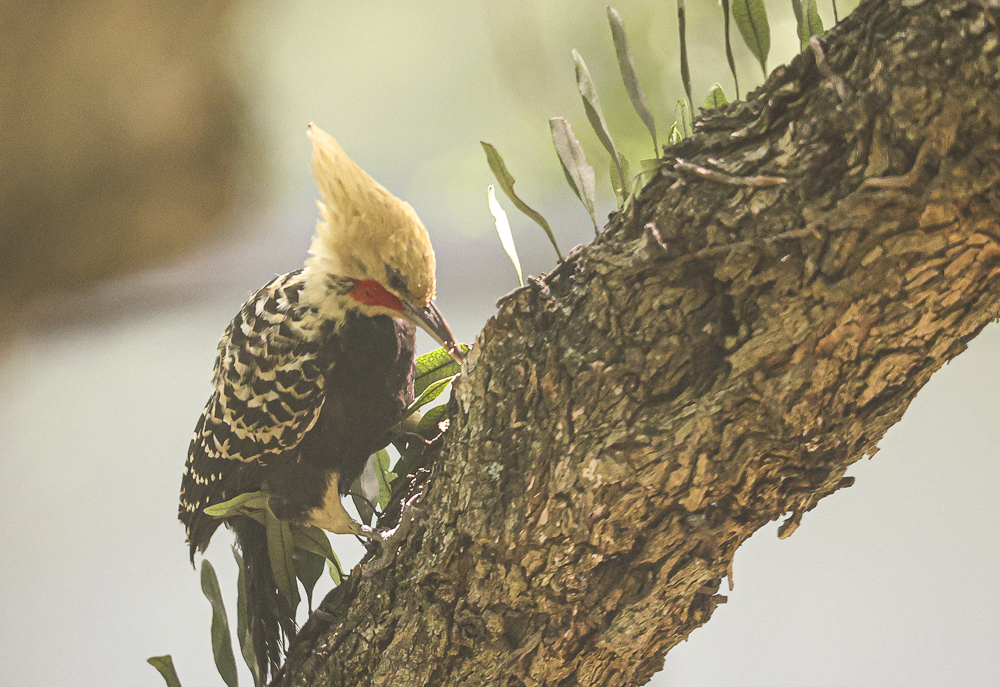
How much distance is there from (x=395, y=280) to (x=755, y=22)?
0.48 metres

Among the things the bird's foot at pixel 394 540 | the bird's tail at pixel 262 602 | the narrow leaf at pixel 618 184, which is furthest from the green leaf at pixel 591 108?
the bird's tail at pixel 262 602

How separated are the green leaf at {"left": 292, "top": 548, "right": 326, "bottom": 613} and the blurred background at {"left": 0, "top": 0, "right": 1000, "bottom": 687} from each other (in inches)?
12.5

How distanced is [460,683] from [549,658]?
0.10 metres

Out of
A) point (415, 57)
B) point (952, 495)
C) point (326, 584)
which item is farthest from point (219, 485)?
point (952, 495)

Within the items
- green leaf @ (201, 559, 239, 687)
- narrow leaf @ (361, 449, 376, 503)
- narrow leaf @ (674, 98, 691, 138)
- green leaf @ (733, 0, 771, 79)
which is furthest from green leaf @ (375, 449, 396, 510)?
green leaf @ (733, 0, 771, 79)

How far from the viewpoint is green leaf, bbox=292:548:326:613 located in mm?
897

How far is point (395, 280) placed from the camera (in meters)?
0.78

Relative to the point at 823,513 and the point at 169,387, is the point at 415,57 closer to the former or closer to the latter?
the point at 169,387

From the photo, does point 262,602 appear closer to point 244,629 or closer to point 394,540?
point 244,629

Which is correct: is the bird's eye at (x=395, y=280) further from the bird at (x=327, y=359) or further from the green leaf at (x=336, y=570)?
the green leaf at (x=336, y=570)

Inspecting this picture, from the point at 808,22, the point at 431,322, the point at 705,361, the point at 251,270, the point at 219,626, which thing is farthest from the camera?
the point at 251,270

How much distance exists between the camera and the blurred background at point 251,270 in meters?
1.08

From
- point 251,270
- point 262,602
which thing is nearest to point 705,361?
point 262,602

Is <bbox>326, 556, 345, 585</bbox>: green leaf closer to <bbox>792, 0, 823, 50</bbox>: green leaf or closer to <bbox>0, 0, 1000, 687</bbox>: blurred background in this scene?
<bbox>0, 0, 1000, 687</bbox>: blurred background
